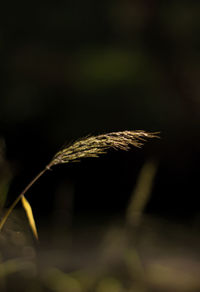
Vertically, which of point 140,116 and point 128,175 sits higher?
point 140,116

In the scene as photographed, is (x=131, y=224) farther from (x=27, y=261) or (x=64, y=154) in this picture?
(x=64, y=154)

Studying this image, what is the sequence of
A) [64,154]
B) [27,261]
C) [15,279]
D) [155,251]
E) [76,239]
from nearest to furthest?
[64,154] → [15,279] → [27,261] → [155,251] → [76,239]

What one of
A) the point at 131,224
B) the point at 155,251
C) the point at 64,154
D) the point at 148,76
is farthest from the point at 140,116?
the point at 64,154

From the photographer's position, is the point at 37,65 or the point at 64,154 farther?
the point at 37,65

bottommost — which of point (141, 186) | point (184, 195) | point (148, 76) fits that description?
point (184, 195)

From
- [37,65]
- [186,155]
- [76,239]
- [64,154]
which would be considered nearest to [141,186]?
[76,239]

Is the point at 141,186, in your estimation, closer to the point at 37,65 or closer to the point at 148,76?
the point at 148,76

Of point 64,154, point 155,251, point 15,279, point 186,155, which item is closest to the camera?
point 64,154

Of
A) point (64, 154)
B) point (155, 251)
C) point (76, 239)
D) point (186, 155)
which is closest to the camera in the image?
point (64, 154)

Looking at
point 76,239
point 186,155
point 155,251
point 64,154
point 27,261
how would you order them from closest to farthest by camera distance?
point 64,154 < point 27,261 < point 155,251 < point 76,239 < point 186,155
